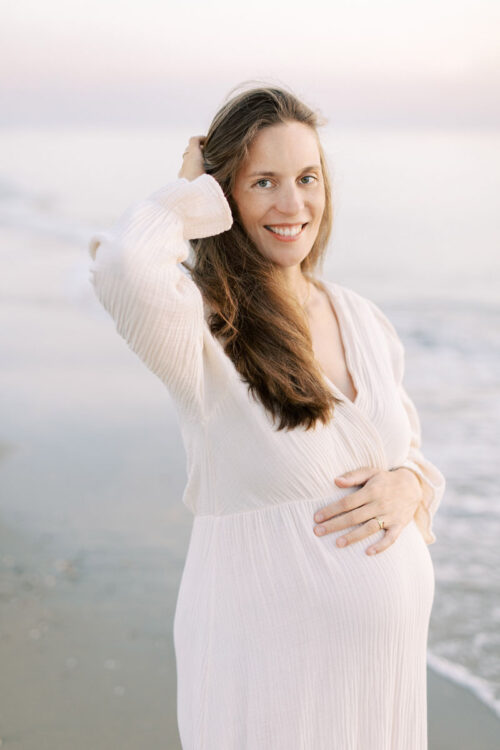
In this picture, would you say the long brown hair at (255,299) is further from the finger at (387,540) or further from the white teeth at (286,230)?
the finger at (387,540)

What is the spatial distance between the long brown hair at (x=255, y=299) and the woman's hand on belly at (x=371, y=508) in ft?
0.68

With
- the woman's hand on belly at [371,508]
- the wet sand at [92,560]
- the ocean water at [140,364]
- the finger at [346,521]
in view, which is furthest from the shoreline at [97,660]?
the finger at [346,521]

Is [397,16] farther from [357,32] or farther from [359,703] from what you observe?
[359,703]

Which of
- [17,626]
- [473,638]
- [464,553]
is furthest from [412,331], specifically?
[17,626]

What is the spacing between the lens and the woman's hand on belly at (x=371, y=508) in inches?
82.2

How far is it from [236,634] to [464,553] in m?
3.06

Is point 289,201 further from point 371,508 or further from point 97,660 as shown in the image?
point 97,660

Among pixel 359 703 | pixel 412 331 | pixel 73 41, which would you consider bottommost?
pixel 412 331

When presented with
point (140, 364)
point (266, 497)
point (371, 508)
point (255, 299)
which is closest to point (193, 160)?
point (255, 299)

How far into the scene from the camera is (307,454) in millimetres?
2078

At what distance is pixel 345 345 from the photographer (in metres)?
2.49

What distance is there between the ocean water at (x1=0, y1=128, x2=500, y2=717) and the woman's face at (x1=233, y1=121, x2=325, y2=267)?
0.51 metres

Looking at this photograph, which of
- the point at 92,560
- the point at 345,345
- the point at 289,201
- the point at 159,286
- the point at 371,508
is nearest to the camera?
the point at 159,286

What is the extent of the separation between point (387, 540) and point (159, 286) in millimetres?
908
